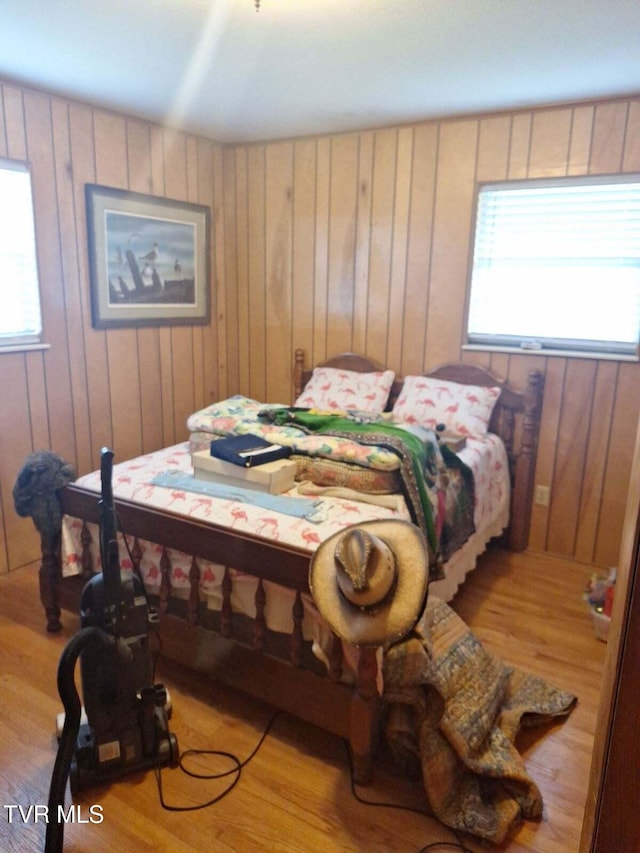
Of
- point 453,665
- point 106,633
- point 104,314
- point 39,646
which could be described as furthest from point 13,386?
point 453,665

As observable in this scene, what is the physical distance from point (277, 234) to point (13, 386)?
73.4 inches

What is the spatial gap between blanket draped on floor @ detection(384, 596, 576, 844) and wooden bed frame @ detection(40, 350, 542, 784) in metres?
0.10

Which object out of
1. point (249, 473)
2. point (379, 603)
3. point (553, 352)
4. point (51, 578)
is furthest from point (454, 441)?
point (51, 578)

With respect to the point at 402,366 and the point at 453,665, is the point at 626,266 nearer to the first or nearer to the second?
the point at 402,366

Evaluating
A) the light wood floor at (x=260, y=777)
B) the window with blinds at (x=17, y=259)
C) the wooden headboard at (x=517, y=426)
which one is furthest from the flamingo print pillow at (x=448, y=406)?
the window with blinds at (x=17, y=259)

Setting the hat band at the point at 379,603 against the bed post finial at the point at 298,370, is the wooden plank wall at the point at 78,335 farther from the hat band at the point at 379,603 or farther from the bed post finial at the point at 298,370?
the hat band at the point at 379,603

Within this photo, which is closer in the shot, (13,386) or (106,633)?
(106,633)

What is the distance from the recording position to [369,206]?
3.48m

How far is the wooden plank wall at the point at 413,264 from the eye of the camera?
296 centimetres

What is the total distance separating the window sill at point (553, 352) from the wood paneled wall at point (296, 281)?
0.11 feet

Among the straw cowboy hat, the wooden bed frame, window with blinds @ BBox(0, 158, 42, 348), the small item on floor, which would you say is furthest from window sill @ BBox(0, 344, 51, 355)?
the small item on floor

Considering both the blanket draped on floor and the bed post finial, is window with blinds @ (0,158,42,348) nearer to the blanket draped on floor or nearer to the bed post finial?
the bed post finial

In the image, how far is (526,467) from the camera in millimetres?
3188

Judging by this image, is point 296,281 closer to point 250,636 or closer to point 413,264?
point 413,264
